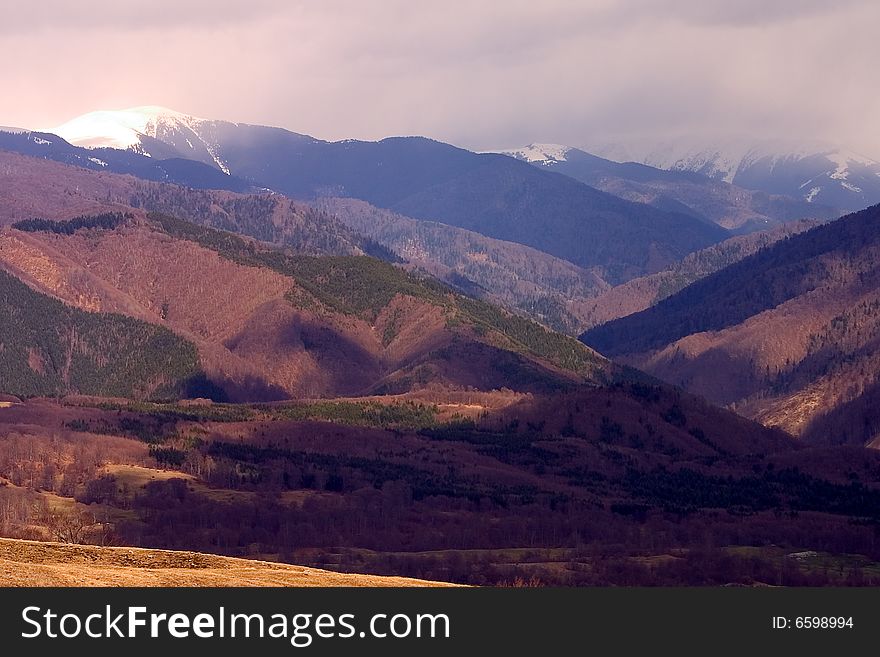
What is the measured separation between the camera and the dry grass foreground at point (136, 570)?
380ft

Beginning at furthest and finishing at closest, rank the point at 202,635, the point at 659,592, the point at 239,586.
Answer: the point at 239,586 < the point at 659,592 < the point at 202,635

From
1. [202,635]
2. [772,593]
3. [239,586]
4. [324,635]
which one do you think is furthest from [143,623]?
[772,593]

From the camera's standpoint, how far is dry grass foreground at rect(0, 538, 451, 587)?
116 metres

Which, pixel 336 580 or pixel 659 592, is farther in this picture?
pixel 336 580

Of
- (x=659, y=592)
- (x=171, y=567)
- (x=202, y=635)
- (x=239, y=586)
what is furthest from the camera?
(x=171, y=567)

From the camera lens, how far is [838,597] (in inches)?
4397

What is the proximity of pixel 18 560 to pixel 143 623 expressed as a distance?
32.6 metres

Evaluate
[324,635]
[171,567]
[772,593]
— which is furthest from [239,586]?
[772,593]

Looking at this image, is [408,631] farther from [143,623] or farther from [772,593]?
[772,593]

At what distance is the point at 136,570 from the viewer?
418 ft

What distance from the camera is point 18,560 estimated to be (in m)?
126

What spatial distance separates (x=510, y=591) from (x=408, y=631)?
11.9 metres

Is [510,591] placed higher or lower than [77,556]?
lower

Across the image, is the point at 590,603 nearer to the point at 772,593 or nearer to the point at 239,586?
the point at 772,593
